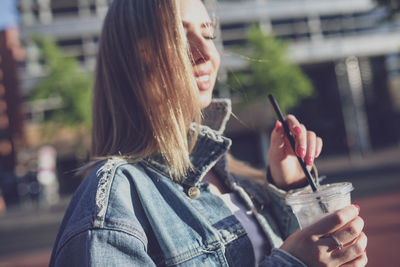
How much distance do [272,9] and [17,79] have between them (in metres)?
15.7

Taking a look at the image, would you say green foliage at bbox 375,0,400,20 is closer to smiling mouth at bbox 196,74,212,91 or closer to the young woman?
the young woman

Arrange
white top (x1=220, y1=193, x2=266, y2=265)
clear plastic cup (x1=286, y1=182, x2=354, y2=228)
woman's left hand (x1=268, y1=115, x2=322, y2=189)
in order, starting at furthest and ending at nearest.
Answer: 1. woman's left hand (x1=268, y1=115, x2=322, y2=189)
2. white top (x1=220, y1=193, x2=266, y2=265)
3. clear plastic cup (x1=286, y1=182, x2=354, y2=228)

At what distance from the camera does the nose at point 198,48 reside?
122 centimetres

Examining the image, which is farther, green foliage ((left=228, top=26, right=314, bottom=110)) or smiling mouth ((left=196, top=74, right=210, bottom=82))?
green foliage ((left=228, top=26, right=314, bottom=110))

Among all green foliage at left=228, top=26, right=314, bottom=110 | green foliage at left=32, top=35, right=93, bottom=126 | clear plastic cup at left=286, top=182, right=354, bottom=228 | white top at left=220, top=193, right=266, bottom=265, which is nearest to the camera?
clear plastic cup at left=286, top=182, right=354, bottom=228

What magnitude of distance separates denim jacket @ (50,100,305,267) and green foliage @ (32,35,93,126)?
13950mm

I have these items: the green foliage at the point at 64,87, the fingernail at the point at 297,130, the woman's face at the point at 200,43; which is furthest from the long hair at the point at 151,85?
the green foliage at the point at 64,87

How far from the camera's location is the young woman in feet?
2.81

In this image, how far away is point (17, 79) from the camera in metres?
20.9

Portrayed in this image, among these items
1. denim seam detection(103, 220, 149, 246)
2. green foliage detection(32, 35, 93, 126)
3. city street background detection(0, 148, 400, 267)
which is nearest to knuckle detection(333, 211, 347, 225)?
denim seam detection(103, 220, 149, 246)

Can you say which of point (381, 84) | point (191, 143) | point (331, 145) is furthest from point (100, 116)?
point (381, 84)

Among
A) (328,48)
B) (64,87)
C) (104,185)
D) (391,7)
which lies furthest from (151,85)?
(328,48)

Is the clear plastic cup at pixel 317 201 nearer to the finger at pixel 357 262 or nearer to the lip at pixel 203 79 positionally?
the finger at pixel 357 262

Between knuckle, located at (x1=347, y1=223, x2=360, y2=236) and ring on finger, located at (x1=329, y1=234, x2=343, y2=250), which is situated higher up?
knuckle, located at (x1=347, y1=223, x2=360, y2=236)
